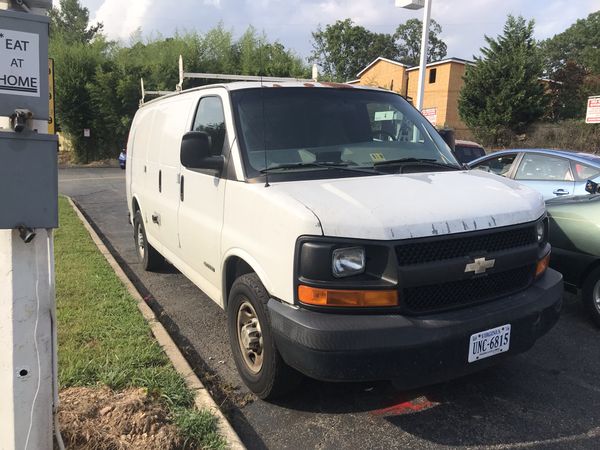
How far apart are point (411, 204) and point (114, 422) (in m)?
2.04

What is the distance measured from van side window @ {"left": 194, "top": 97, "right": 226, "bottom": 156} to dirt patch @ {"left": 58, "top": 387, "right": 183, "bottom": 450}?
5.95 ft

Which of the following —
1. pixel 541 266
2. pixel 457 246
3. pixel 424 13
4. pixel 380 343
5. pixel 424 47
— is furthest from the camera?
pixel 424 47

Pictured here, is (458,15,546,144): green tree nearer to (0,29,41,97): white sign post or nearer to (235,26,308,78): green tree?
(235,26,308,78): green tree

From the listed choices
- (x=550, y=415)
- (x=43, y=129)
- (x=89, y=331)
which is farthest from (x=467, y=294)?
(x=89, y=331)

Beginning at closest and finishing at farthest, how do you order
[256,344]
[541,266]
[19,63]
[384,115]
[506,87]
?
1. [19,63]
2. [256,344]
3. [541,266]
4. [384,115]
5. [506,87]

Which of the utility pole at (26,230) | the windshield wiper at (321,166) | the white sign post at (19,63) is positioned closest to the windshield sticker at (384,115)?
the windshield wiper at (321,166)

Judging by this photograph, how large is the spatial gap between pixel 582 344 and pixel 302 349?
2973 millimetres

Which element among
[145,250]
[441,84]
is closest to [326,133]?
[145,250]

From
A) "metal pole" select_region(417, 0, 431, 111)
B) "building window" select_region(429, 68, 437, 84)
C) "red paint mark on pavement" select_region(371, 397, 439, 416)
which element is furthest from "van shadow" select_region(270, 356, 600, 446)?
"building window" select_region(429, 68, 437, 84)

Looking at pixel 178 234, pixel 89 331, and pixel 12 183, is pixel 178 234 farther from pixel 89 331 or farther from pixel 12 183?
pixel 12 183

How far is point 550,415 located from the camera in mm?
3277

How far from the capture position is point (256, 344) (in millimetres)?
3354

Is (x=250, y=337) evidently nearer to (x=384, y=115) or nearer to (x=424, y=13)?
(x=384, y=115)

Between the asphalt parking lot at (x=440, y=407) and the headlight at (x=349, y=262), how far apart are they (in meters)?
1.05
